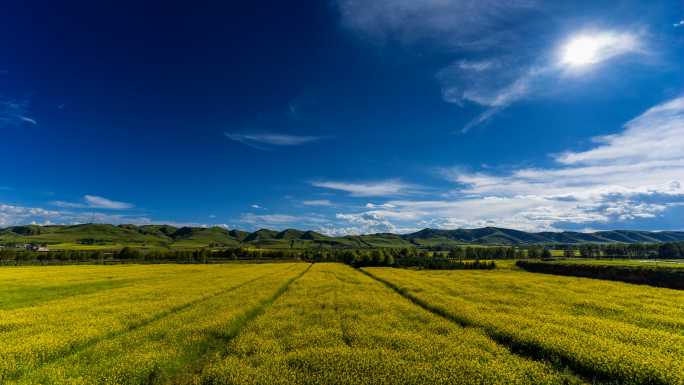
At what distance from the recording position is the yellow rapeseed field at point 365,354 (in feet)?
44.1

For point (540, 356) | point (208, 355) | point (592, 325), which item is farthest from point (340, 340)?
point (592, 325)

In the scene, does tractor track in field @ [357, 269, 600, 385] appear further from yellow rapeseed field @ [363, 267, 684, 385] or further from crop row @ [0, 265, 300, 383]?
crop row @ [0, 265, 300, 383]

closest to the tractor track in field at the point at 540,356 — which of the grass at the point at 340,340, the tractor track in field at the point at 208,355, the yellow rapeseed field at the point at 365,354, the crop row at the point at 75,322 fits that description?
the grass at the point at 340,340

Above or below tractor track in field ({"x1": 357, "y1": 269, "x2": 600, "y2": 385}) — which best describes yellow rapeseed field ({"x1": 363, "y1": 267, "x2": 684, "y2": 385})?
above

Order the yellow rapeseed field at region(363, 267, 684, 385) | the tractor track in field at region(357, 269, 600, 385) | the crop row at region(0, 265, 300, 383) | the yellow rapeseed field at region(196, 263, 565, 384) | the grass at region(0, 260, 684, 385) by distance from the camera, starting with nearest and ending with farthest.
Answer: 1. the yellow rapeseed field at region(196, 263, 565, 384)
2. the grass at region(0, 260, 684, 385)
3. the tractor track in field at region(357, 269, 600, 385)
4. the yellow rapeseed field at region(363, 267, 684, 385)
5. the crop row at region(0, 265, 300, 383)

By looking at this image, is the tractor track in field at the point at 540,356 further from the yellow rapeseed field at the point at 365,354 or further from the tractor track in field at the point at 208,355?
the tractor track in field at the point at 208,355

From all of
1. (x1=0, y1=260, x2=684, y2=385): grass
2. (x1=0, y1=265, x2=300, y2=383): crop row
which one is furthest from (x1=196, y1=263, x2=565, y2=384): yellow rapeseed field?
(x1=0, y1=265, x2=300, y2=383): crop row

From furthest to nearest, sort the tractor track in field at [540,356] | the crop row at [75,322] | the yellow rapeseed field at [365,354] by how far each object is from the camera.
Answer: the crop row at [75,322] < the tractor track in field at [540,356] < the yellow rapeseed field at [365,354]

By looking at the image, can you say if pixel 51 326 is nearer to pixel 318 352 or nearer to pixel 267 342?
pixel 267 342

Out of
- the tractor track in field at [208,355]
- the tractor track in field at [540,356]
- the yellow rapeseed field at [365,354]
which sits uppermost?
the yellow rapeseed field at [365,354]

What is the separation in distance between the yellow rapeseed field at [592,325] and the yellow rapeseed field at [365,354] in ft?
8.34

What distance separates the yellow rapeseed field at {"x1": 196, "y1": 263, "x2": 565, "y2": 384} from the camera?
13430mm

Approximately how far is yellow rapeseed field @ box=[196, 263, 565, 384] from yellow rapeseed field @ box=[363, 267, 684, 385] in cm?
254

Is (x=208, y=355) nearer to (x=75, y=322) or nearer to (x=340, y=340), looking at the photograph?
(x=340, y=340)
